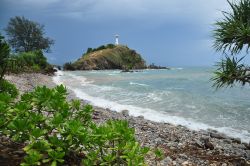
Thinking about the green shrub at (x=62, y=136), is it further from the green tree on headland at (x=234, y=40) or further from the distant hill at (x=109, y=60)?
the distant hill at (x=109, y=60)

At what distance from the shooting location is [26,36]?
8119cm

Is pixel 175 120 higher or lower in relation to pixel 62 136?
lower

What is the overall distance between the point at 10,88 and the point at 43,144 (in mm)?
2619

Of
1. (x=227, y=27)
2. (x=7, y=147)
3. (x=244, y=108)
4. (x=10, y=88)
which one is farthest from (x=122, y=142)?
(x=244, y=108)

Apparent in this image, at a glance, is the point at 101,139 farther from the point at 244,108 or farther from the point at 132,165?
the point at 244,108

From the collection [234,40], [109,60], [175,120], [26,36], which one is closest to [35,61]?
[26,36]

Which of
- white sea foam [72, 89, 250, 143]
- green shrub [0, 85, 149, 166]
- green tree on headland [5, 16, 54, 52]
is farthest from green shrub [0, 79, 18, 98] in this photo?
green tree on headland [5, 16, 54, 52]

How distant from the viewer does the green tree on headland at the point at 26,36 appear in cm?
8062

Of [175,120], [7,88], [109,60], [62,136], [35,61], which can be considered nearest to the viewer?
[62,136]

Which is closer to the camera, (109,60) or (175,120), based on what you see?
(175,120)

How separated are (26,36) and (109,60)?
4161 cm

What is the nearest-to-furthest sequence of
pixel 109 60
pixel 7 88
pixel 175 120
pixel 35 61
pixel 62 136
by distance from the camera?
pixel 62 136, pixel 7 88, pixel 175 120, pixel 35 61, pixel 109 60

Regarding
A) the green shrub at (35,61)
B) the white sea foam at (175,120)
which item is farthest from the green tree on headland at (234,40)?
the green shrub at (35,61)

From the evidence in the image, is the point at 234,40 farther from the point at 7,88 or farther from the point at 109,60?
Result: the point at 109,60
